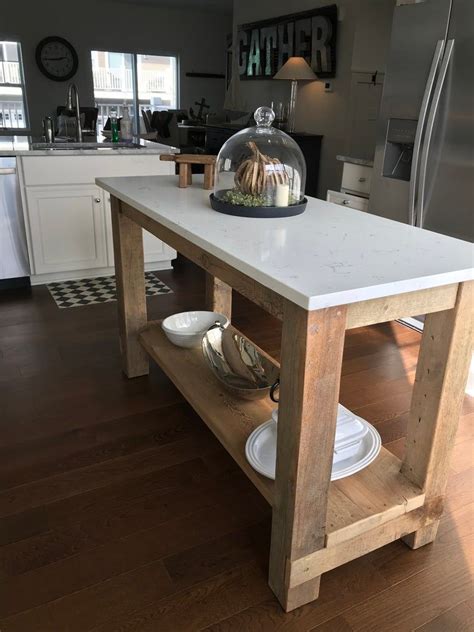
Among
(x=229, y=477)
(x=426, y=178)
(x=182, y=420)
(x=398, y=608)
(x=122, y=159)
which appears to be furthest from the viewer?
(x=122, y=159)

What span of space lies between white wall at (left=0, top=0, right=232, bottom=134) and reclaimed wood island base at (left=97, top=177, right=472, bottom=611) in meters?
8.47

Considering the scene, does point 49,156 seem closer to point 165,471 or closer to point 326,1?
point 165,471

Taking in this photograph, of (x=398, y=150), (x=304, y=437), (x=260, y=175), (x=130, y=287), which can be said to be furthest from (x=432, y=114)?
(x=304, y=437)

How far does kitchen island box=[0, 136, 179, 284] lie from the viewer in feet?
11.2

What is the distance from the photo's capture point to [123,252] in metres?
2.25

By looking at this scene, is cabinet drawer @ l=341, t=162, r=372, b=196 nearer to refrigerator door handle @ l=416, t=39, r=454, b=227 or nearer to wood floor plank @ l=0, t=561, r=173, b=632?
refrigerator door handle @ l=416, t=39, r=454, b=227

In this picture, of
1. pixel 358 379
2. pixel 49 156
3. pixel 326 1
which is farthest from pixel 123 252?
pixel 326 1

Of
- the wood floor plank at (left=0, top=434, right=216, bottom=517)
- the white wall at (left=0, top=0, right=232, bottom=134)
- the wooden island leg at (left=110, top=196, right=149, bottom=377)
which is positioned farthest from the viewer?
the white wall at (left=0, top=0, right=232, bottom=134)

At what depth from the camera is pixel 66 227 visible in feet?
11.8

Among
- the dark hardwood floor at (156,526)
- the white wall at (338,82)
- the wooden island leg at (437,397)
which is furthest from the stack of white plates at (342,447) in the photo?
the white wall at (338,82)

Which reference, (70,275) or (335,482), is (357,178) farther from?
(335,482)

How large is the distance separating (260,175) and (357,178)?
2.02m

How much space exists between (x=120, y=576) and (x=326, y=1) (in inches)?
211

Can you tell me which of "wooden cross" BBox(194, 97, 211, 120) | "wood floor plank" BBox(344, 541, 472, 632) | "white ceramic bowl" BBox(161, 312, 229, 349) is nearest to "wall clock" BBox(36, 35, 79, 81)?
"wooden cross" BBox(194, 97, 211, 120)
